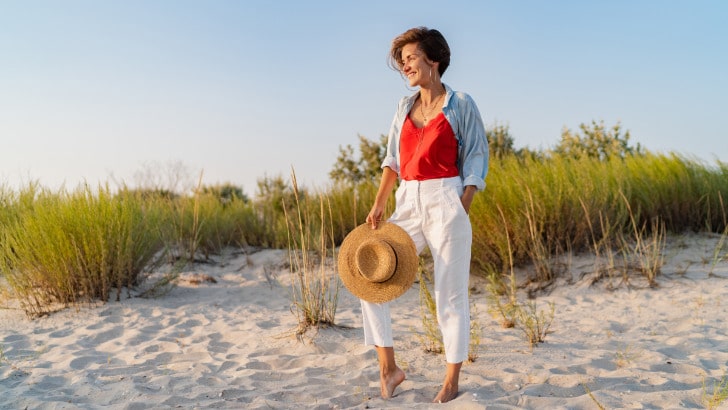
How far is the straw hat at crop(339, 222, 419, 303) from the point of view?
2879mm

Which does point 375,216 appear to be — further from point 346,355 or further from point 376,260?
point 346,355

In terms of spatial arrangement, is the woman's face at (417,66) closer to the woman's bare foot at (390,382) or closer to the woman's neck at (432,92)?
the woman's neck at (432,92)

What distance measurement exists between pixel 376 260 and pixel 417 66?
0.97 metres

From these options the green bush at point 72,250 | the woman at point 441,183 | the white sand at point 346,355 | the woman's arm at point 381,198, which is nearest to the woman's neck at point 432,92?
the woman at point 441,183

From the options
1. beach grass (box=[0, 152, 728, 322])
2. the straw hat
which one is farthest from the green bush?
the straw hat

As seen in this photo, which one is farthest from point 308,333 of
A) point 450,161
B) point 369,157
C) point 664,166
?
point 369,157

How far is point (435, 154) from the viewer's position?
9.16ft

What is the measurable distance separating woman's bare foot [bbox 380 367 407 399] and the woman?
104mm

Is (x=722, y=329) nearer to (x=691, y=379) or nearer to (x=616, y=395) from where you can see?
(x=691, y=379)

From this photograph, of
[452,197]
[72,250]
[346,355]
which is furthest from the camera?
[72,250]

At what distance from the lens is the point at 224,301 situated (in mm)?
5758

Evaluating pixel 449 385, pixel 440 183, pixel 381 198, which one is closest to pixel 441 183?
pixel 440 183

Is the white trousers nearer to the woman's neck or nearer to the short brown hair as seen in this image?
the woman's neck

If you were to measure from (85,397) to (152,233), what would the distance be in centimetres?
278
